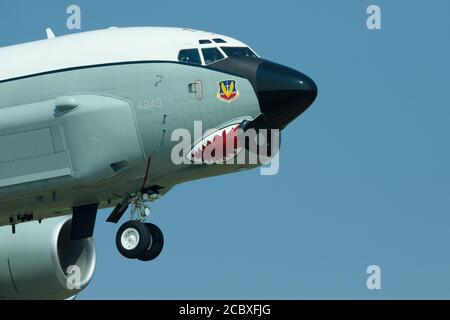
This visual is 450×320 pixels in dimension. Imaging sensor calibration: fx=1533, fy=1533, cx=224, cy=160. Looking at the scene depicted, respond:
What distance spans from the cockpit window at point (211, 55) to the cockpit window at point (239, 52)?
0.25 metres

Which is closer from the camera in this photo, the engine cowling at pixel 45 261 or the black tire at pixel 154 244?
the black tire at pixel 154 244

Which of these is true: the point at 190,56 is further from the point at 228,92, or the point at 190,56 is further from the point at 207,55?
the point at 228,92

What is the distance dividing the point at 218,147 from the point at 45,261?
10.1 meters

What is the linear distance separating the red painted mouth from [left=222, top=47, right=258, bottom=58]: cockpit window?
245 centimetres

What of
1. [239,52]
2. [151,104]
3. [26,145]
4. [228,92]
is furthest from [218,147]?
[26,145]

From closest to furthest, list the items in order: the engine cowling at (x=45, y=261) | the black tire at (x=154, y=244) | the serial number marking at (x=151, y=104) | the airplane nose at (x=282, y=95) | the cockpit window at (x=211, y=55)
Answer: the airplane nose at (x=282, y=95), the serial number marking at (x=151, y=104), the cockpit window at (x=211, y=55), the black tire at (x=154, y=244), the engine cowling at (x=45, y=261)

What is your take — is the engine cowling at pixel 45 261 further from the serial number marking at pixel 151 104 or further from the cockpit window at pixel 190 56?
the cockpit window at pixel 190 56

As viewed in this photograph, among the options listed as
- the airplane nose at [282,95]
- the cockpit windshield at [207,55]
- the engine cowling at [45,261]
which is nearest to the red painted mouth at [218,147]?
the airplane nose at [282,95]

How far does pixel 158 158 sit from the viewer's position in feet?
130

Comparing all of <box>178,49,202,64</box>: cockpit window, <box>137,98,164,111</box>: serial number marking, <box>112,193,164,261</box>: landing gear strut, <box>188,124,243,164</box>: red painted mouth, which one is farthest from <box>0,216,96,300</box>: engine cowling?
<box>178,49,202,64</box>: cockpit window

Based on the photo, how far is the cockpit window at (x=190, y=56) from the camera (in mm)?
39938
